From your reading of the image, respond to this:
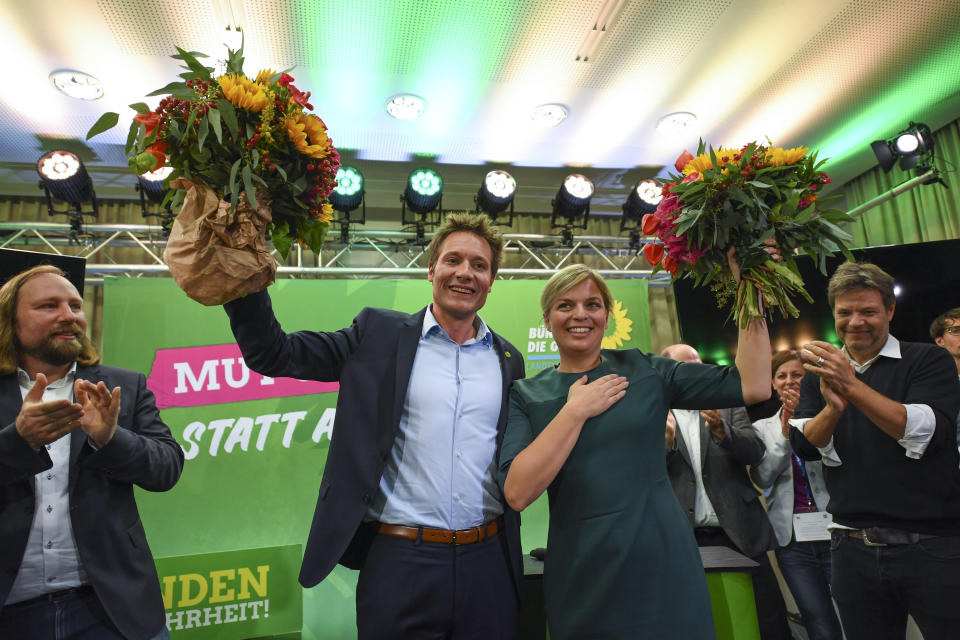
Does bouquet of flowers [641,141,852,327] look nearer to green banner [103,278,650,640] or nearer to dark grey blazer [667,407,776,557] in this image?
dark grey blazer [667,407,776,557]

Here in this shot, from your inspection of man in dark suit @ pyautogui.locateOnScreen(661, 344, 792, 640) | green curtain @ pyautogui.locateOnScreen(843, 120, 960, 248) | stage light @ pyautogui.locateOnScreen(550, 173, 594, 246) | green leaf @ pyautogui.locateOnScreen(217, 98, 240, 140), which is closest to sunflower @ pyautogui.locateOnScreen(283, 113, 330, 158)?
green leaf @ pyautogui.locateOnScreen(217, 98, 240, 140)

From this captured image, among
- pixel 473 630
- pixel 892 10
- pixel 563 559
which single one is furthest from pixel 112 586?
pixel 892 10

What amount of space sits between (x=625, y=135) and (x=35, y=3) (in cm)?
472

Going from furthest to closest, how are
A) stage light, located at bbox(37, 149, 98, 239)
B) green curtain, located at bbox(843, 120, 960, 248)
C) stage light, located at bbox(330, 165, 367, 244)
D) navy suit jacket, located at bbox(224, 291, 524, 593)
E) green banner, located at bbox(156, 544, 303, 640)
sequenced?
green curtain, located at bbox(843, 120, 960, 248) < stage light, located at bbox(330, 165, 367, 244) < stage light, located at bbox(37, 149, 98, 239) < green banner, located at bbox(156, 544, 303, 640) < navy suit jacket, located at bbox(224, 291, 524, 593)

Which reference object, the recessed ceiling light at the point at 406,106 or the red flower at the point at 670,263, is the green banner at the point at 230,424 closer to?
the recessed ceiling light at the point at 406,106

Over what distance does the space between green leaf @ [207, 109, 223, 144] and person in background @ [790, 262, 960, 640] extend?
2035 millimetres

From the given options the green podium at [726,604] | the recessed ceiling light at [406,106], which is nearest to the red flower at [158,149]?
the green podium at [726,604]

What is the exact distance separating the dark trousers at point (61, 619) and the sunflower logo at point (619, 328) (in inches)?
158

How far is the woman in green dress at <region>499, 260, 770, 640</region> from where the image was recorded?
146 cm

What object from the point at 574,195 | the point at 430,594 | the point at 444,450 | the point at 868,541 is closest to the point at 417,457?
the point at 444,450

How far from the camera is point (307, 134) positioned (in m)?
1.42

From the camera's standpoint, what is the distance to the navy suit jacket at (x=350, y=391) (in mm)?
1618

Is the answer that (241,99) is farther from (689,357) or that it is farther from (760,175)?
(689,357)

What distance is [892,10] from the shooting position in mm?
3963
